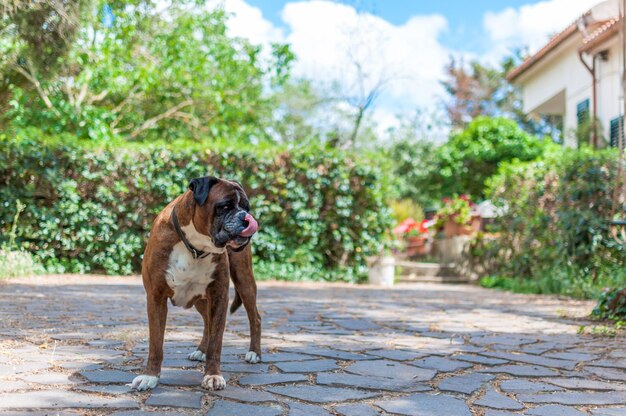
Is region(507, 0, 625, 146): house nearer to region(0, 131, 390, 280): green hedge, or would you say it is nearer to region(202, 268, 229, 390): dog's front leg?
region(0, 131, 390, 280): green hedge

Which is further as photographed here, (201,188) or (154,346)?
(154,346)

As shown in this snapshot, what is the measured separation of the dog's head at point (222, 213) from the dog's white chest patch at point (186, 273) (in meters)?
0.20

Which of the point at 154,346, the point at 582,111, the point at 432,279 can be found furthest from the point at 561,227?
the point at 154,346

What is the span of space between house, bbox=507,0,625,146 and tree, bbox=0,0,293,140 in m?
6.86

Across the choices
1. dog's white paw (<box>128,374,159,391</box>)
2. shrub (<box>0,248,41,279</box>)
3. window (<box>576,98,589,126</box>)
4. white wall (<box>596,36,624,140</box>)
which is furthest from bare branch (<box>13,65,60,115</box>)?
window (<box>576,98,589,126</box>)

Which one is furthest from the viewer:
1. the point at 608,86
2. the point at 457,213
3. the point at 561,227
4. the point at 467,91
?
the point at 467,91

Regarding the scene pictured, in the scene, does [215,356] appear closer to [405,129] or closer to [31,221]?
[31,221]

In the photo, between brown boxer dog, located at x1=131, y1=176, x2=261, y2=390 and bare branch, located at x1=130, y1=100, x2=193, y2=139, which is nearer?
brown boxer dog, located at x1=131, y1=176, x2=261, y2=390

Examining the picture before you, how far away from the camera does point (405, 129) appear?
109 ft

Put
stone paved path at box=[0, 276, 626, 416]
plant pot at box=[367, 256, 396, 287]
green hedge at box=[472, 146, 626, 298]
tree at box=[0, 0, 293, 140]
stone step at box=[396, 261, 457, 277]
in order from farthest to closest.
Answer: stone step at box=[396, 261, 457, 277] < tree at box=[0, 0, 293, 140] < plant pot at box=[367, 256, 396, 287] < green hedge at box=[472, 146, 626, 298] < stone paved path at box=[0, 276, 626, 416]

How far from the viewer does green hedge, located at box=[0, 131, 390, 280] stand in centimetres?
1066

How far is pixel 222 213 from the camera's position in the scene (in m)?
3.05

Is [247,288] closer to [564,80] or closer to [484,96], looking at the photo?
[564,80]

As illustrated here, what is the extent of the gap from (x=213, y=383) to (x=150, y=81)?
1212 cm
